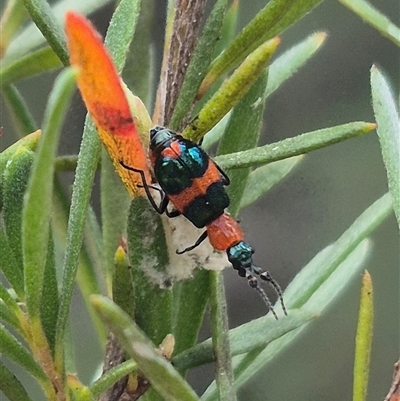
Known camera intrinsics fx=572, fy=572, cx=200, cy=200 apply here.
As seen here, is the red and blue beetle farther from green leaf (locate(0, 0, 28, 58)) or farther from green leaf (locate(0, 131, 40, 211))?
green leaf (locate(0, 0, 28, 58))

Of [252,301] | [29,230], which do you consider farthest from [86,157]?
[252,301]

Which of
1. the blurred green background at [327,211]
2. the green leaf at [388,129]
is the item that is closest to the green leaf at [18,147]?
the green leaf at [388,129]

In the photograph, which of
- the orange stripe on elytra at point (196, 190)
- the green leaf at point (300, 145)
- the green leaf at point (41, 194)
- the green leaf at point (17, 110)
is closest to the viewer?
the green leaf at point (41, 194)

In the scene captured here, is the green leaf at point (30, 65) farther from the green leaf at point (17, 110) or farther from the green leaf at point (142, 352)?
the green leaf at point (142, 352)

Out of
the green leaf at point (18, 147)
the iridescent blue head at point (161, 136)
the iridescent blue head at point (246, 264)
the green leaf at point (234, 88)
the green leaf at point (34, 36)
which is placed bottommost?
the iridescent blue head at point (246, 264)

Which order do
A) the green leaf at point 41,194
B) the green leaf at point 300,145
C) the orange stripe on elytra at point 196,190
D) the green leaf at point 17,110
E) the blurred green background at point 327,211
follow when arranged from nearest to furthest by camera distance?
the green leaf at point 41,194 → the green leaf at point 300,145 → the orange stripe on elytra at point 196,190 → the green leaf at point 17,110 → the blurred green background at point 327,211

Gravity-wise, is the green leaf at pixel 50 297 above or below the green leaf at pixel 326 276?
above

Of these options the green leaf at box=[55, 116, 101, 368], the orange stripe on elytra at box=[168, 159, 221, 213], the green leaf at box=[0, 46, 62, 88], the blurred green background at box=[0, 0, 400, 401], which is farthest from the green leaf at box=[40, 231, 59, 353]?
the blurred green background at box=[0, 0, 400, 401]

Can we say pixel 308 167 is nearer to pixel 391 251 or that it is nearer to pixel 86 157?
pixel 391 251
